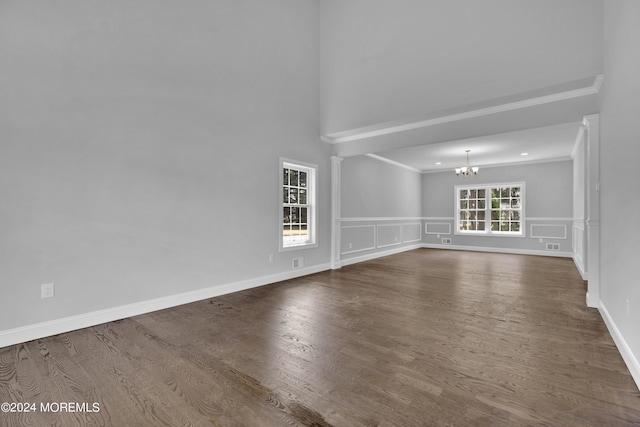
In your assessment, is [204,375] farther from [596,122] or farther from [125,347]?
[596,122]

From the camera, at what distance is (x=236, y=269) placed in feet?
14.1

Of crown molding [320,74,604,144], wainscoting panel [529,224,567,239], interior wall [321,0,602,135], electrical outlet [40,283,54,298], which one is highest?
interior wall [321,0,602,135]

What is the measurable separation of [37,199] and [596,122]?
5.91 meters

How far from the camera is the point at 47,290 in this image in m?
2.80

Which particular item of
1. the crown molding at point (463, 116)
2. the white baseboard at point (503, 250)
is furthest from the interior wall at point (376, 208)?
the crown molding at point (463, 116)

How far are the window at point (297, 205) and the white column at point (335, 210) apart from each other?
0.49m

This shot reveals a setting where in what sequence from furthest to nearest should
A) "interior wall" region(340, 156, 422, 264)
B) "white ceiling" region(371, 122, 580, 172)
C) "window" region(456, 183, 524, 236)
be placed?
1. "window" region(456, 183, 524, 236)
2. "interior wall" region(340, 156, 422, 264)
3. "white ceiling" region(371, 122, 580, 172)


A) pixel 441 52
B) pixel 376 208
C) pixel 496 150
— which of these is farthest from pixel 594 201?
pixel 376 208

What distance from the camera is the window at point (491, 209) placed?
8375 mm

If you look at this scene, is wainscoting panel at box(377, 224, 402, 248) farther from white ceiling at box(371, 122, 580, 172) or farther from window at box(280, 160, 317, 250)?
window at box(280, 160, 317, 250)

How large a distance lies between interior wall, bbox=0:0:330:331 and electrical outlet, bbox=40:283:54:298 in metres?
0.04

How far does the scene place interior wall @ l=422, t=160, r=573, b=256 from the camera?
763cm

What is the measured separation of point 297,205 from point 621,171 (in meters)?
4.14

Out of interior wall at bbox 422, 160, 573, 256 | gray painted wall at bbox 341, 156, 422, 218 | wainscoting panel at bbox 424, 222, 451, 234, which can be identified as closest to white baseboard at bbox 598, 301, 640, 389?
gray painted wall at bbox 341, 156, 422, 218
